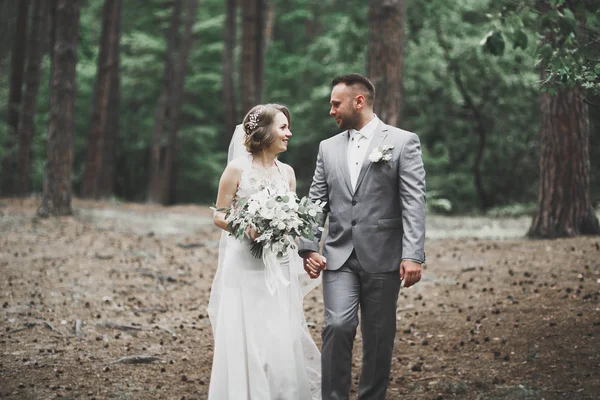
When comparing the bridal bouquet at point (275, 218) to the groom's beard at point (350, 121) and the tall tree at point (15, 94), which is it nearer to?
the groom's beard at point (350, 121)

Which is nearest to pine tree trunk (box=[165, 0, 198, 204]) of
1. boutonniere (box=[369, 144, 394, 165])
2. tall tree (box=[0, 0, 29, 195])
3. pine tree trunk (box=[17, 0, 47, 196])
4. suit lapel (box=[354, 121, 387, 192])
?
pine tree trunk (box=[17, 0, 47, 196])

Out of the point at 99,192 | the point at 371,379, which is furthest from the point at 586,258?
the point at 99,192

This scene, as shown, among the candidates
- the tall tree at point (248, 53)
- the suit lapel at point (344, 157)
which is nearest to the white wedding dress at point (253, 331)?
the suit lapel at point (344, 157)

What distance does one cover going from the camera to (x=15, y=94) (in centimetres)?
2278

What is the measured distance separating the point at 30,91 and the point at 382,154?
59.7ft

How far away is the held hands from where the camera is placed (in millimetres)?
4727

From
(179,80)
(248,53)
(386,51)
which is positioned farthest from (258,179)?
(179,80)

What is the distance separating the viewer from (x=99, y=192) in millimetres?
23812

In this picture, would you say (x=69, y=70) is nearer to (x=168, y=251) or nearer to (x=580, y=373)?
(x=168, y=251)

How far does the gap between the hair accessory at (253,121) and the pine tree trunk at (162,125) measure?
63.9 feet

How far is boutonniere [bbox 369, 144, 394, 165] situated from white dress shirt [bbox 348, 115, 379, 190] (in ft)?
0.57

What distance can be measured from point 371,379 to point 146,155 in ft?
94.3

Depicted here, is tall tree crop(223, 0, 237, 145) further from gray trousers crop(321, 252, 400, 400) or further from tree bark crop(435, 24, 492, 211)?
gray trousers crop(321, 252, 400, 400)

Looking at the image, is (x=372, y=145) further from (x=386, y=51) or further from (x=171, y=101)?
(x=171, y=101)
